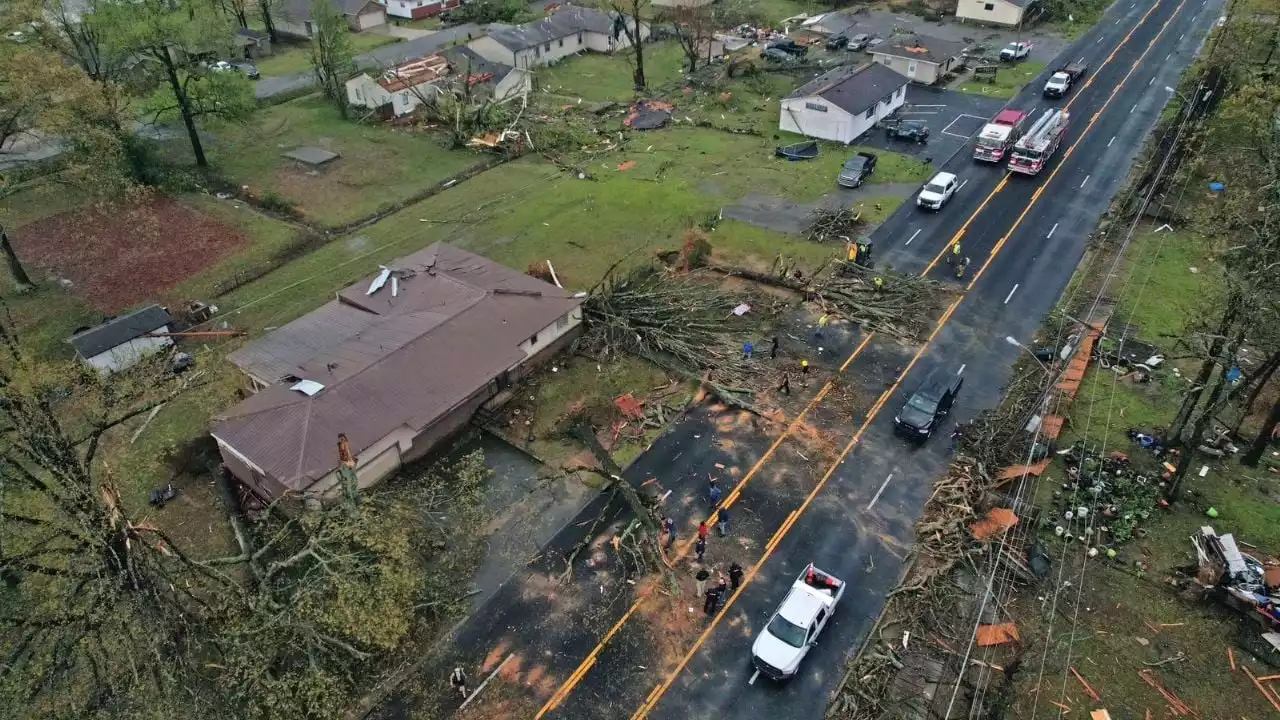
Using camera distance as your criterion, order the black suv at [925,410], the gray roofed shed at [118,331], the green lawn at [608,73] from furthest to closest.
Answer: the green lawn at [608,73] < the gray roofed shed at [118,331] < the black suv at [925,410]

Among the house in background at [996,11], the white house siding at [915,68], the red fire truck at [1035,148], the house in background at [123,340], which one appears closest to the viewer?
the house in background at [123,340]

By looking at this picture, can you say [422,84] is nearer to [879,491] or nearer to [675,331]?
[675,331]

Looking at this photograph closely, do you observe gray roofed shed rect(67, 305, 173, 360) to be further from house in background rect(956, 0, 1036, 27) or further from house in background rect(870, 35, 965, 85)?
house in background rect(956, 0, 1036, 27)

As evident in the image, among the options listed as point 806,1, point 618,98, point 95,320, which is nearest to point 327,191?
point 95,320

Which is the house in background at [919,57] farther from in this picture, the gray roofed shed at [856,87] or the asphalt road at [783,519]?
the asphalt road at [783,519]

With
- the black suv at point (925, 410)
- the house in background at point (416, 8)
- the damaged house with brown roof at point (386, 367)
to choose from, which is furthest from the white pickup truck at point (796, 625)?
the house in background at point (416, 8)

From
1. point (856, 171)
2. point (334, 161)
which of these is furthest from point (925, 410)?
point (334, 161)
